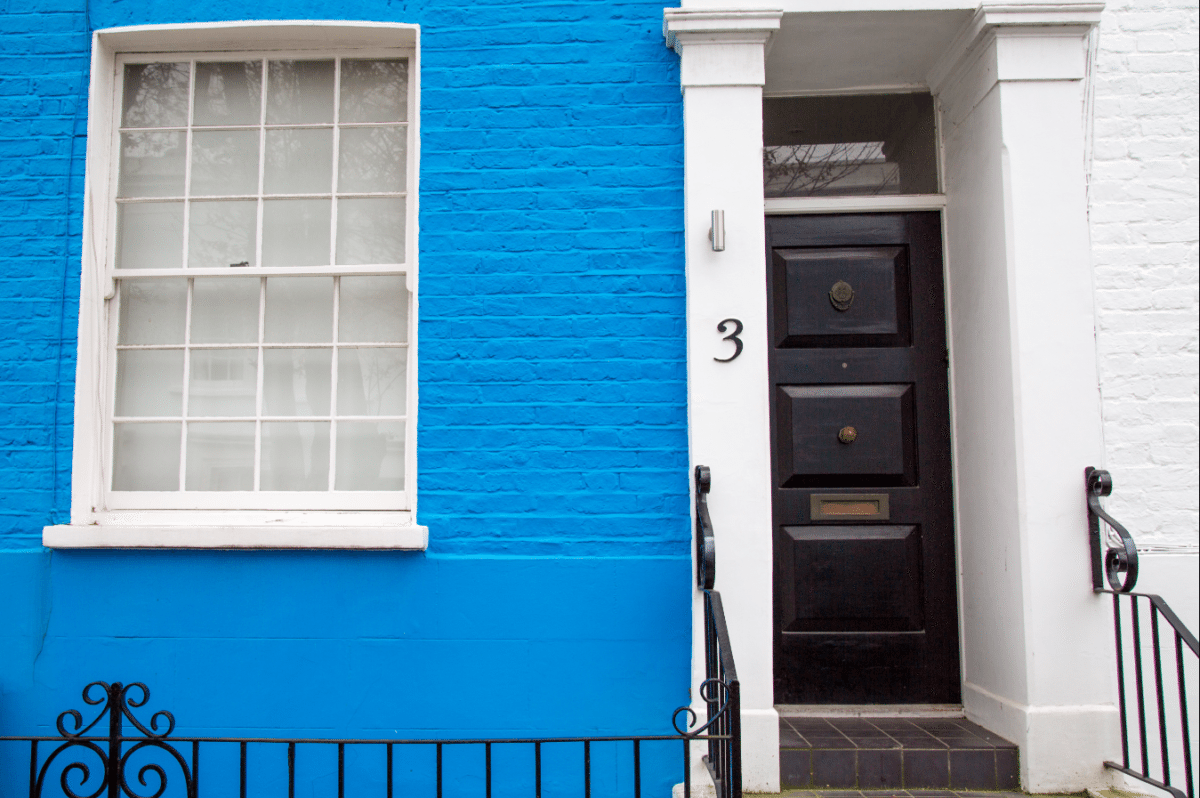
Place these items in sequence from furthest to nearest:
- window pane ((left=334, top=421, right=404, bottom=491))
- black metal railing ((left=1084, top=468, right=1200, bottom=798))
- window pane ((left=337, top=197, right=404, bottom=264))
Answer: window pane ((left=337, top=197, right=404, bottom=264)) → window pane ((left=334, top=421, right=404, bottom=491)) → black metal railing ((left=1084, top=468, right=1200, bottom=798))

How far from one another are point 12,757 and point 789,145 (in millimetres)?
4562

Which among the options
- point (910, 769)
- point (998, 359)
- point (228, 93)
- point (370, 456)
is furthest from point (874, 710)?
point (228, 93)

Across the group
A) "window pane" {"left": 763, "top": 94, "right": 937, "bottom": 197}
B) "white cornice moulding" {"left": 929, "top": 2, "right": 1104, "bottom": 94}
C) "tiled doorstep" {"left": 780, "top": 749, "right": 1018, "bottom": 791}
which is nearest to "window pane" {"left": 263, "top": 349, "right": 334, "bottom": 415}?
"window pane" {"left": 763, "top": 94, "right": 937, "bottom": 197}

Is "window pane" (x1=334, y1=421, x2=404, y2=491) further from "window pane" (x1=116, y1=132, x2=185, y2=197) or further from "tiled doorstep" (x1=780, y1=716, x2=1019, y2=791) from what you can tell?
"tiled doorstep" (x1=780, y1=716, x2=1019, y2=791)

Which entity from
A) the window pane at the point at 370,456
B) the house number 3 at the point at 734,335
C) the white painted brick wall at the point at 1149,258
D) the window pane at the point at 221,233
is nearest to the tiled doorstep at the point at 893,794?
the white painted brick wall at the point at 1149,258

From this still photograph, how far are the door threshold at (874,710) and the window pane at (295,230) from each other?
3.09 meters

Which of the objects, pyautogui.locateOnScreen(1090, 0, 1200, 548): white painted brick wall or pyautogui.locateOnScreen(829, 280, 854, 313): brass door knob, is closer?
pyautogui.locateOnScreen(1090, 0, 1200, 548): white painted brick wall

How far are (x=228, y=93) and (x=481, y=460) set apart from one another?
222 centimetres

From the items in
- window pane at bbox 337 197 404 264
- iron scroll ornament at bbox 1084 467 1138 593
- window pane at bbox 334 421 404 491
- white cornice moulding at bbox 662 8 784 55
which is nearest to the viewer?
iron scroll ornament at bbox 1084 467 1138 593

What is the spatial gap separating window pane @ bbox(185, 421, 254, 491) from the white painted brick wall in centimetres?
390

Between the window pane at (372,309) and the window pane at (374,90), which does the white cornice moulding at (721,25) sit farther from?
the window pane at (372,309)

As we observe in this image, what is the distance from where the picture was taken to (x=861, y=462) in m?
3.93

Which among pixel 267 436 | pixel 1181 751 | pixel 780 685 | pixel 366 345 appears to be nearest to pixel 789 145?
pixel 366 345

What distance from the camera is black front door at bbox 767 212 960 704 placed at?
152 inches
